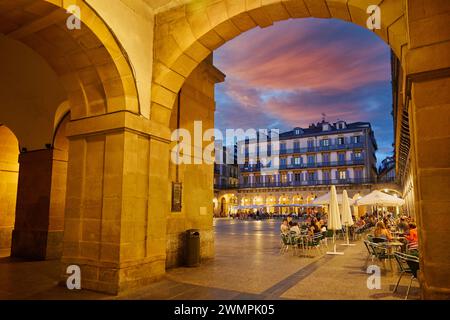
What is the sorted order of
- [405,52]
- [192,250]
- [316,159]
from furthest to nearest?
1. [316,159]
2. [192,250]
3. [405,52]

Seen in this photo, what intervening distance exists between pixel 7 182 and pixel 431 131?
13.0 m

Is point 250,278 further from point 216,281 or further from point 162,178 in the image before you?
point 162,178

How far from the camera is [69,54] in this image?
6438 mm

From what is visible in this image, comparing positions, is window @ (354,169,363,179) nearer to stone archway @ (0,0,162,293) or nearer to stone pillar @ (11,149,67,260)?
stone pillar @ (11,149,67,260)

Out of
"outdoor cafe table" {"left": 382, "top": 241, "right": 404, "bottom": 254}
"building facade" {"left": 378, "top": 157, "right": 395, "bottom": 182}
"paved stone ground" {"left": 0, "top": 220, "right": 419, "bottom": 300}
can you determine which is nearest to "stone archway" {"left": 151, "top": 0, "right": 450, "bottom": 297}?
"paved stone ground" {"left": 0, "top": 220, "right": 419, "bottom": 300}

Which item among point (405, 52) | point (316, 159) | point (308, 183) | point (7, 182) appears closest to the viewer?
point (405, 52)

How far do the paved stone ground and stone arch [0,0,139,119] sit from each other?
11.2 ft

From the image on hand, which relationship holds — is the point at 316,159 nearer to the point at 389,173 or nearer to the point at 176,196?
the point at 389,173

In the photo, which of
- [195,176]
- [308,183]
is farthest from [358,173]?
[195,176]

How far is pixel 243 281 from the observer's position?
6891 mm

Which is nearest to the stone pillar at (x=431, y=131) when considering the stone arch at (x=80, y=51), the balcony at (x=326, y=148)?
the stone arch at (x=80, y=51)

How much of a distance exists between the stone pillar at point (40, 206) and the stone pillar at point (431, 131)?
9.22 meters

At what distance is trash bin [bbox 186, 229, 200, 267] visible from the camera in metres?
8.52
